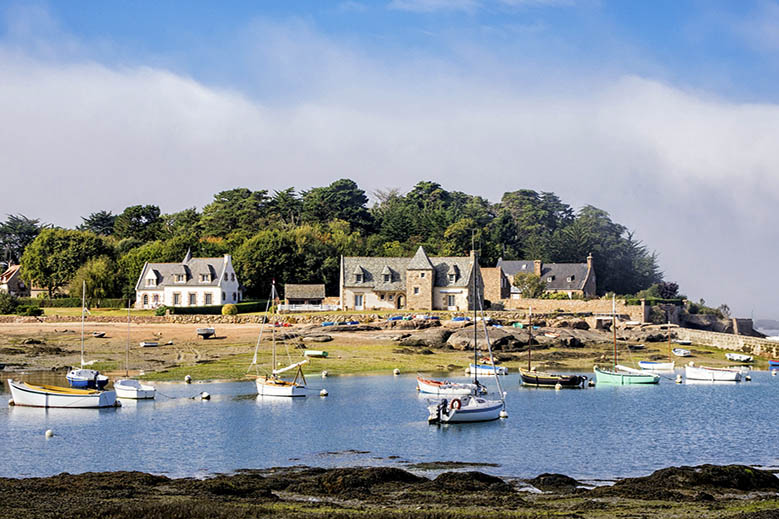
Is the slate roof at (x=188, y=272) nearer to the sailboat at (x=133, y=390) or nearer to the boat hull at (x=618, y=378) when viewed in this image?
the sailboat at (x=133, y=390)

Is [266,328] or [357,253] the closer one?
[266,328]

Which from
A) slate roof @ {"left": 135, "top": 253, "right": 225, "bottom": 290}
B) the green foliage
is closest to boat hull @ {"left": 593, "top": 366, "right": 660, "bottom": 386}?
slate roof @ {"left": 135, "top": 253, "right": 225, "bottom": 290}

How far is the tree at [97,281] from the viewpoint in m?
109

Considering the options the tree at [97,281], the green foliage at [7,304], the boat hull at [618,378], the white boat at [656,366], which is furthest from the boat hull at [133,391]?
the tree at [97,281]

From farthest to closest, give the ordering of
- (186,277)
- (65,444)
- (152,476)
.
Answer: (186,277) < (65,444) < (152,476)

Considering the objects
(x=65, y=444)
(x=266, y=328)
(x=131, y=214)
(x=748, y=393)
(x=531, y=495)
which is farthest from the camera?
(x=131, y=214)

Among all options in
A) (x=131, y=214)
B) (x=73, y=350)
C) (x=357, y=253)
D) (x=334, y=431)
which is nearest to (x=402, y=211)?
(x=357, y=253)

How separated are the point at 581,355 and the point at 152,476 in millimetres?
56807

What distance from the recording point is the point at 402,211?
505 feet

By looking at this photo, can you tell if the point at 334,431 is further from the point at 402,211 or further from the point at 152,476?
the point at 402,211

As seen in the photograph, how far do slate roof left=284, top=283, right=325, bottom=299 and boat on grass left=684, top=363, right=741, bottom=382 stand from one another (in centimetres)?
4926

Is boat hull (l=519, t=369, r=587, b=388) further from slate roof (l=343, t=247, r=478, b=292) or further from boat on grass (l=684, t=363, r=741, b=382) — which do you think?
slate roof (l=343, t=247, r=478, b=292)

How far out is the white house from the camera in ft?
341

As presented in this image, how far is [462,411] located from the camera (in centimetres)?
4597
